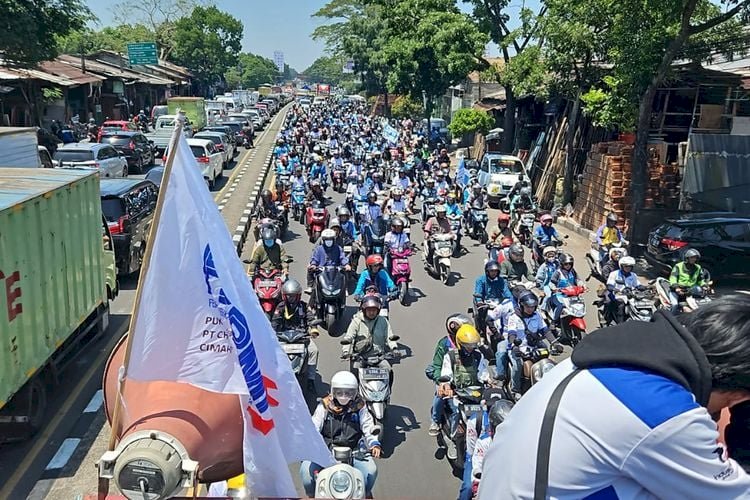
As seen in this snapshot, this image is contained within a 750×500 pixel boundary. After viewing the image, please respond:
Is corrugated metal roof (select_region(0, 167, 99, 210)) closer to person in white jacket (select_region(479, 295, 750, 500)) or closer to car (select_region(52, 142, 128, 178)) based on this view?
person in white jacket (select_region(479, 295, 750, 500))

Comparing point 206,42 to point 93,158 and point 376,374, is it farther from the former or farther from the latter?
point 376,374

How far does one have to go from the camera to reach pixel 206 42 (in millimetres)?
78188

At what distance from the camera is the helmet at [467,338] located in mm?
6949

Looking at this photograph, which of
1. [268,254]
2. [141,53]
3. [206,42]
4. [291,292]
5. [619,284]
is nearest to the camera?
[291,292]

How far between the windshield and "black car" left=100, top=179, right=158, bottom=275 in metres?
9.57

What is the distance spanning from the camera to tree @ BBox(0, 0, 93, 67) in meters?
21.8

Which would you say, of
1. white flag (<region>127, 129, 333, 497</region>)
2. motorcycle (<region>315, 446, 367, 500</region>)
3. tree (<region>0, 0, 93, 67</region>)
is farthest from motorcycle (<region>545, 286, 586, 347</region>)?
tree (<region>0, 0, 93, 67</region>)

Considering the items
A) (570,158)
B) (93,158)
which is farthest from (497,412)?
(93,158)

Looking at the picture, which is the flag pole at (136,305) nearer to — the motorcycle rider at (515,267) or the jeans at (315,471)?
the jeans at (315,471)

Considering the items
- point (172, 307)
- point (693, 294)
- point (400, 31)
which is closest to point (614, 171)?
point (693, 294)

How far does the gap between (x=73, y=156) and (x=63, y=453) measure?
57.9ft

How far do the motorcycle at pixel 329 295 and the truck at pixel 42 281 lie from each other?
124 inches

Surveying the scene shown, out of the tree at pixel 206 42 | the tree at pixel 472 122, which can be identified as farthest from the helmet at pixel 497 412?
the tree at pixel 206 42

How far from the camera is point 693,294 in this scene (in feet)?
34.2
